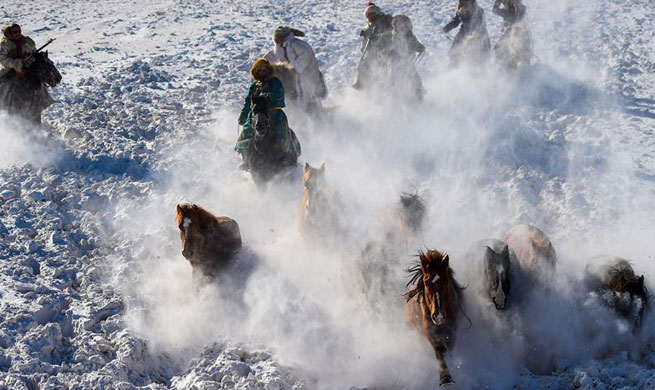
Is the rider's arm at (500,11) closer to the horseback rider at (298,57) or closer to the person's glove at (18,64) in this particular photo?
the horseback rider at (298,57)

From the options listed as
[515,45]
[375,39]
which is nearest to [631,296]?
[375,39]

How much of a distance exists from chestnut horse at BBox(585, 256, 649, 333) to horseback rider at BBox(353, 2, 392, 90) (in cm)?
638

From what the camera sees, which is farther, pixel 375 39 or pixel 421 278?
pixel 375 39

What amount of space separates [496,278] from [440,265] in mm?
950

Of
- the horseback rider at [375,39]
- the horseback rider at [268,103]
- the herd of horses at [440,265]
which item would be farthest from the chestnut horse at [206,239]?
the horseback rider at [375,39]

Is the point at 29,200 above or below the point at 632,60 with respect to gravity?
below

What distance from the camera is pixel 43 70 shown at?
34.0 feet

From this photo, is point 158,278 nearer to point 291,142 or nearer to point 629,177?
point 291,142

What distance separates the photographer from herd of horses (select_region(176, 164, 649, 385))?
210 inches

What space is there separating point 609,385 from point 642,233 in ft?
9.95

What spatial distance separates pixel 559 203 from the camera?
28.3 ft

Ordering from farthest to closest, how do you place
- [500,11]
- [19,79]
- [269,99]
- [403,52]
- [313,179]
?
[500,11], [403,52], [19,79], [269,99], [313,179]

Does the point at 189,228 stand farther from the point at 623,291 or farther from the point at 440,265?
the point at 623,291

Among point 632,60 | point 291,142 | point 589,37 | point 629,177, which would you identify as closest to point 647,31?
point 589,37
